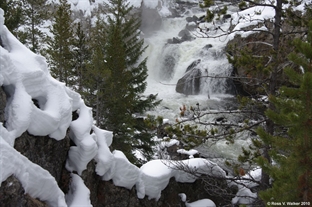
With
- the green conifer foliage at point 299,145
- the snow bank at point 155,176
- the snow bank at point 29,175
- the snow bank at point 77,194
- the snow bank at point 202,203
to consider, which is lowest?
the snow bank at point 202,203

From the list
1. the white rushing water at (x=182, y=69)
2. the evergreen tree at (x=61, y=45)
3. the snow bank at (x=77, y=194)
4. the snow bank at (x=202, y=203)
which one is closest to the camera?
the snow bank at (x=77, y=194)

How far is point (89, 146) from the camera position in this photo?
547 cm

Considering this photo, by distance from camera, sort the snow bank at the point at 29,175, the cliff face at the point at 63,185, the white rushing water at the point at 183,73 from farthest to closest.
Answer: the white rushing water at the point at 183,73 → the cliff face at the point at 63,185 → the snow bank at the point at 29,175

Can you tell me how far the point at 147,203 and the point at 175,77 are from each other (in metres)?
20.4

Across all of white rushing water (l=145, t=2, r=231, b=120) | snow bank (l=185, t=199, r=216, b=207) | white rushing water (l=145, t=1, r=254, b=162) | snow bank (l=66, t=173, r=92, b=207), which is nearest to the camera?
snow bank (l=66, t=173, r=92, b=207)

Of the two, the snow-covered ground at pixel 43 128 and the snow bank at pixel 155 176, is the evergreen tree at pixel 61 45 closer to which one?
the snow bank at pixel 155 176

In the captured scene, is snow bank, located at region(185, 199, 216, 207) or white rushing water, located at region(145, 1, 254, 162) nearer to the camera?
snow bank, located at region(185, 199, 216, 207)

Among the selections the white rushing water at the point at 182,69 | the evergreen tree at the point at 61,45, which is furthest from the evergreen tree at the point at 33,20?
the white rushing water at the point at 182,69

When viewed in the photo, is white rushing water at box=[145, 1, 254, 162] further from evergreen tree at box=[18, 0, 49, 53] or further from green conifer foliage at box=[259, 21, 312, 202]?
green conifer foliage at box=[259, 21, 312, 202]

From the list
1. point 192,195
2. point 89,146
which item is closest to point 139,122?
point 192,195

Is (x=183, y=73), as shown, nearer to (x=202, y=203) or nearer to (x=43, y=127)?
(x=202, y=203)

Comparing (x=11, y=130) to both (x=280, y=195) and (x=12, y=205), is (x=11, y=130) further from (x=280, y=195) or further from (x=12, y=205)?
(x=280, y=195)

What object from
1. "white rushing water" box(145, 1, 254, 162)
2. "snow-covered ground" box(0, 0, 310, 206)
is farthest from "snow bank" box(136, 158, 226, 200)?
"white rushing water" box(145, 1, 254, 162)

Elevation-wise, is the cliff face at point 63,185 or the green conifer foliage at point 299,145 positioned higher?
the green conifer foliage at point 299,145
